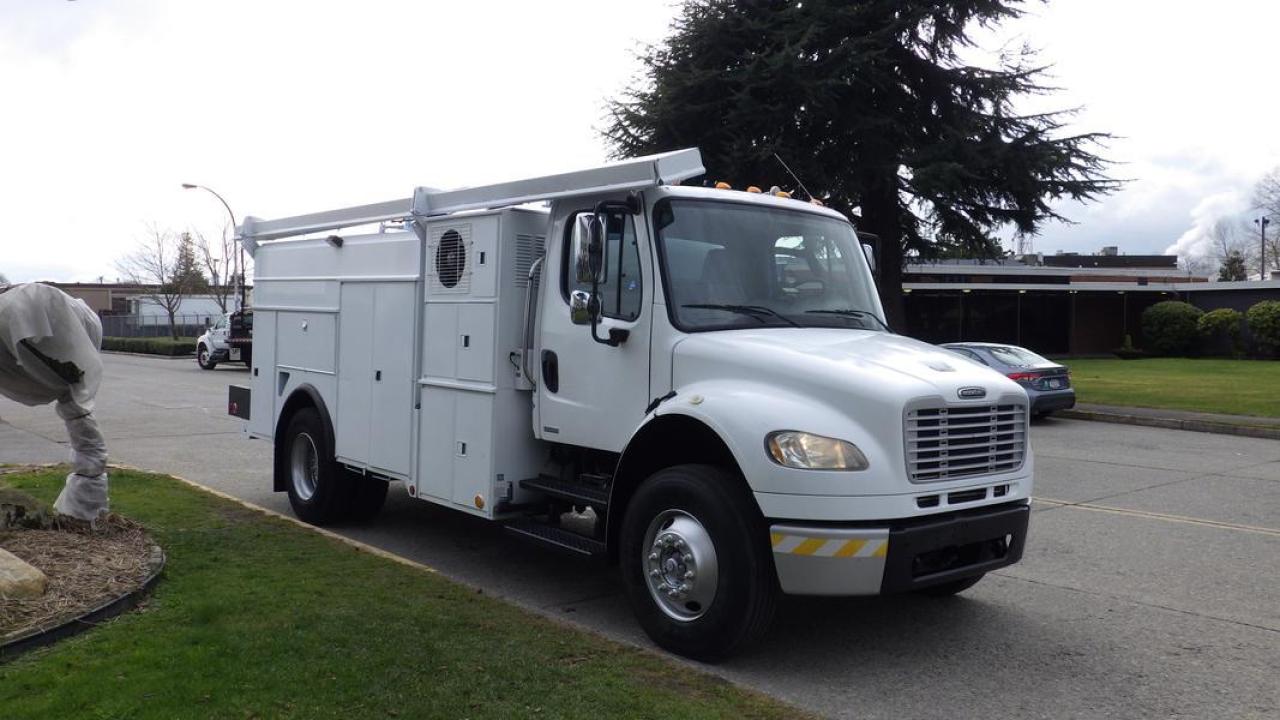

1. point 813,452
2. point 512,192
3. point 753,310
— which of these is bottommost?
point 813,452

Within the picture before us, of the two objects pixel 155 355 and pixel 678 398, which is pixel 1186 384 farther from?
pixel 155 355

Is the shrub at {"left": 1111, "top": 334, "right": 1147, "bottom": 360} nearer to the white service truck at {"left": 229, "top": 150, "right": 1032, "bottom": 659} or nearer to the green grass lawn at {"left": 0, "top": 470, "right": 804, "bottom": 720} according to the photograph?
the white service truck at {"left": 229, "top": 150, "right": 1032, "bottom": 659}

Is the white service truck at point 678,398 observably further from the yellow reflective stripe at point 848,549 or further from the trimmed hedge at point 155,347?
the trimmed hedge at point 155,347

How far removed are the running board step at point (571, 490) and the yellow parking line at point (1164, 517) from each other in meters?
6.00

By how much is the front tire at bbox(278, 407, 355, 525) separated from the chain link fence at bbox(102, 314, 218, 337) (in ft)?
215

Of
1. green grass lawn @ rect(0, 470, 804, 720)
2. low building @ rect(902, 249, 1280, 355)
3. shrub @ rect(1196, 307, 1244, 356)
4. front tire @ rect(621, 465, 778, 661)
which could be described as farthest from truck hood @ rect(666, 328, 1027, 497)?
shrub @ rect(1196, 307, 1244, 356)

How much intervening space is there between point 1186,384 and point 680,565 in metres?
26.5

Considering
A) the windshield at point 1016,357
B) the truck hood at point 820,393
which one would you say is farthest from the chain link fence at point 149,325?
the truck hood at point 820,393

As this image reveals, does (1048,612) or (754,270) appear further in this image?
(1048,612)

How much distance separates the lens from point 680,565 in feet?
18.2

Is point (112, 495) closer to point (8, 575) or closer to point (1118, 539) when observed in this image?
point (8, 575)

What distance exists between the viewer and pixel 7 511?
23.0ft

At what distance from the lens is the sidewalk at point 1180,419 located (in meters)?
18.2

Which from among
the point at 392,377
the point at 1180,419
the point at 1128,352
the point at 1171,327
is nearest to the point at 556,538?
the point at 392,377
